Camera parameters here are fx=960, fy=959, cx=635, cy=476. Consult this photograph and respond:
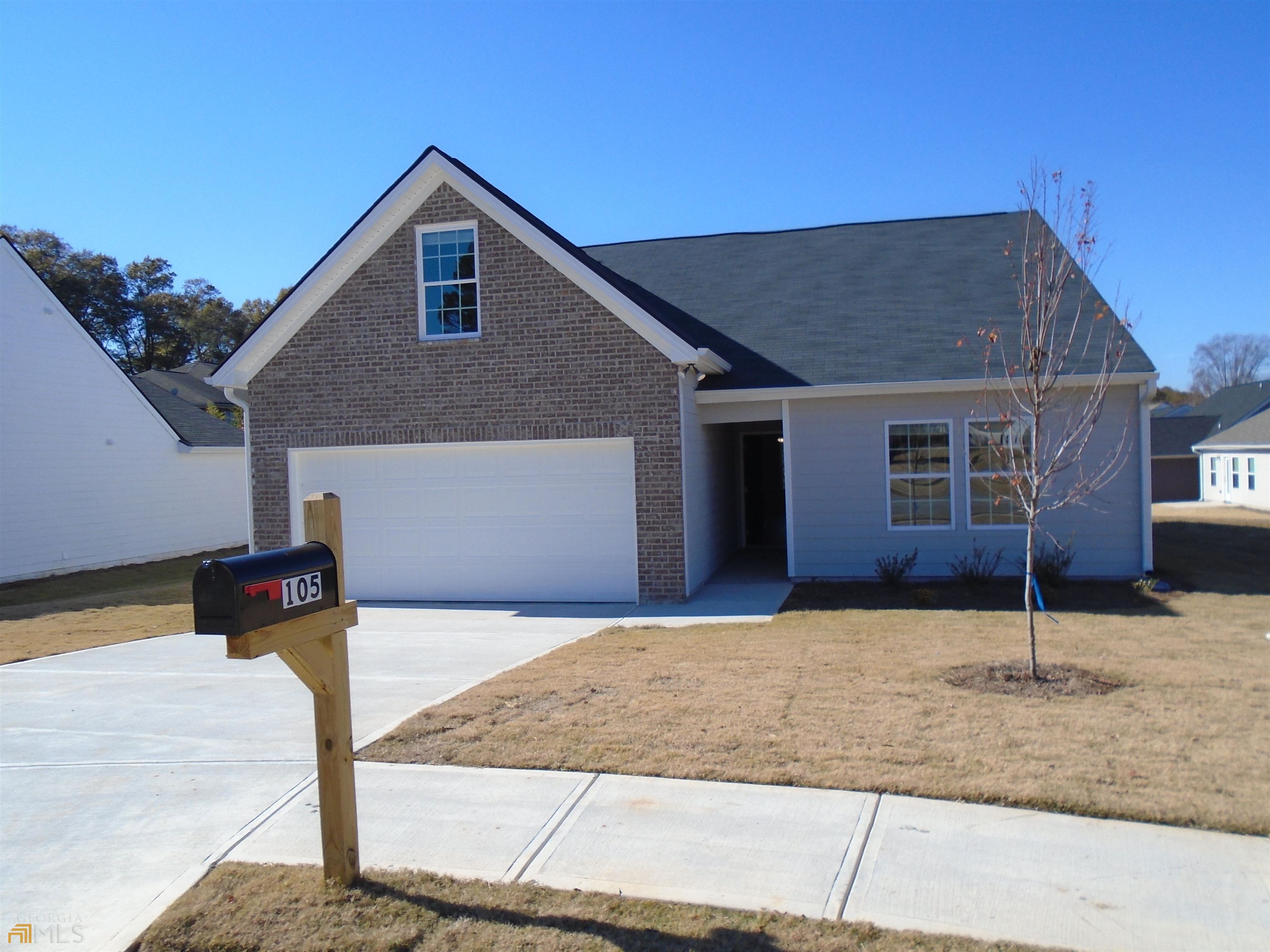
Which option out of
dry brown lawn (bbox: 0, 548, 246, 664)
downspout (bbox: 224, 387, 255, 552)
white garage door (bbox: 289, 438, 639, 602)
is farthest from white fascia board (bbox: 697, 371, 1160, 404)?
dry brown lawn (bbox: 0, 548, 246, 664)

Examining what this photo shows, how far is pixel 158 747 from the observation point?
7.05 meters

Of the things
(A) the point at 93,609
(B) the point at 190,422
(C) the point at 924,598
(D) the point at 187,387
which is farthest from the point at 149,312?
(C) the point at 924,598

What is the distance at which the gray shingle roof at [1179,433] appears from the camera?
42438mm

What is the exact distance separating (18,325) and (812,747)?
20.5m

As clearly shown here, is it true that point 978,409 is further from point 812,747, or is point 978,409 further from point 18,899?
point 18,899

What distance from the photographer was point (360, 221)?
44.8 ft

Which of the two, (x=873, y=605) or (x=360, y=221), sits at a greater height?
(x=360, y=221)

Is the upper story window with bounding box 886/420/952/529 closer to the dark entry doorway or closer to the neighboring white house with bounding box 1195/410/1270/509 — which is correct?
the dark entry doorway

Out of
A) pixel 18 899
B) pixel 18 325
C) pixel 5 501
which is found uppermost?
pixel 18 325

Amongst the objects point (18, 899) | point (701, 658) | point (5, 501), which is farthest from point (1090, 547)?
point (5, 501)

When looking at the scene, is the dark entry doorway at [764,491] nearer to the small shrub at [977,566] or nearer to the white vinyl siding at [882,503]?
the white vinyl siding at [882,503]

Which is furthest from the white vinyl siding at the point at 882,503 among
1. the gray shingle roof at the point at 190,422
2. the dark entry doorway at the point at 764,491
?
the gray shingle roof at the point at 190,422

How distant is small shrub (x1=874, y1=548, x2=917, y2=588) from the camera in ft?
44.6

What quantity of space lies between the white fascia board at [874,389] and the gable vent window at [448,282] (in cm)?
356
